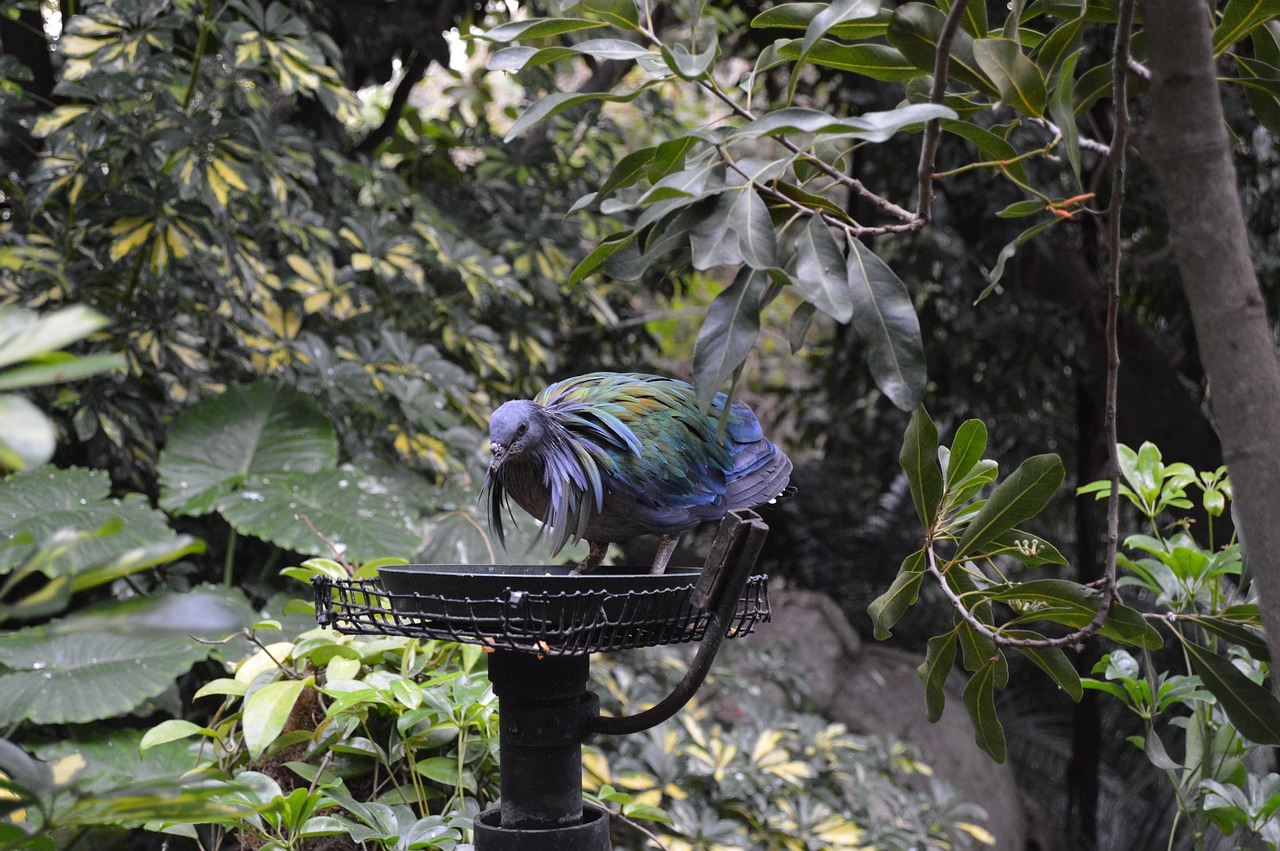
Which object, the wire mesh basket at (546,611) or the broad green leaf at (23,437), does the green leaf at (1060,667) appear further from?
the broad green leaf at (23,437)

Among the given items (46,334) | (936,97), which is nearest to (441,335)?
(936,97)

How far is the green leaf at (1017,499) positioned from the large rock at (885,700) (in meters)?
2.35

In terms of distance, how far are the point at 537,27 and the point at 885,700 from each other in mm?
3215

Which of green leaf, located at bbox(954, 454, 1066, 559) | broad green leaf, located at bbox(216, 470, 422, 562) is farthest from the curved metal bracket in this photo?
broad green leaf, located at bbox(216, 470, 422, 562)

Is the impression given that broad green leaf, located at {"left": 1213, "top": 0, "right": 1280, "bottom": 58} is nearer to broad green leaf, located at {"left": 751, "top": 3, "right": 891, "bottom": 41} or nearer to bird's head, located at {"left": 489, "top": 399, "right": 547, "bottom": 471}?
broad green leaf, located at {"left": 751, "top": 3, "right": 891, "bottom": 41}

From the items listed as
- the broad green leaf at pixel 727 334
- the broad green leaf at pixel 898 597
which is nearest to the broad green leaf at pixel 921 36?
the broad green leaf at pixel 727 334

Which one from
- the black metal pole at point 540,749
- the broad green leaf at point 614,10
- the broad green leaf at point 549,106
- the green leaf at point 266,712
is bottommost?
the green leaf at point 266,712

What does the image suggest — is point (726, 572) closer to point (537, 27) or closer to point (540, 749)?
point (540, 749)

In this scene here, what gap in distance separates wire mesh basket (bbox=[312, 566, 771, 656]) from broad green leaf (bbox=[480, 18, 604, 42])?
1.64 feet

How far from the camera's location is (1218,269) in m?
0.66

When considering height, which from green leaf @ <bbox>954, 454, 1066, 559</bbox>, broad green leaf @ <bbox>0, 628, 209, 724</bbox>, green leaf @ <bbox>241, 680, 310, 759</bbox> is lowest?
broad green leaf @ <bbox>0, 628, 209, 724</bbox>

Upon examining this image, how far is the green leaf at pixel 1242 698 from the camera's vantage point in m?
0.99

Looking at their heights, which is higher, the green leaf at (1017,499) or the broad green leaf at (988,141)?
the broad green leaf at (988,141)

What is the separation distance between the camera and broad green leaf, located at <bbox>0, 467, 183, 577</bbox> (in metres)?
1.94
